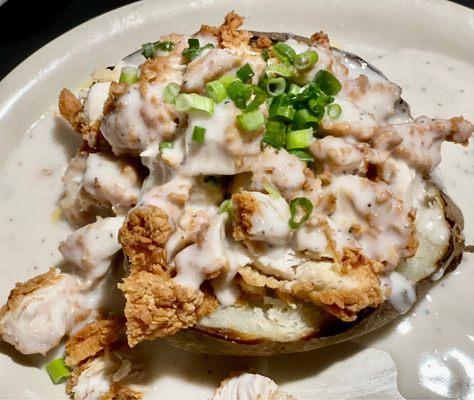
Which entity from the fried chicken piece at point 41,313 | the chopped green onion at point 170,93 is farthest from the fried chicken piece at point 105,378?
the chopped green onion at point 170,93

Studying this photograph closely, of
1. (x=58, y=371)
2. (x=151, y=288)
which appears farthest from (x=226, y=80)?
(x=58, y=371)

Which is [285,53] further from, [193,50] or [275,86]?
[193,50]

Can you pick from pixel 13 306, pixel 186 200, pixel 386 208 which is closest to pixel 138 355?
pixel 13 306

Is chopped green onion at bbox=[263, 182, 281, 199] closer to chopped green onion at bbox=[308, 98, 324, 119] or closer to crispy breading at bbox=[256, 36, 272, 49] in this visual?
chopped green onion at bbox=[308, 98, 324, 119]

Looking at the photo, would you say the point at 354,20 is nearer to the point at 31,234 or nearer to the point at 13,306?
the point at 31,234

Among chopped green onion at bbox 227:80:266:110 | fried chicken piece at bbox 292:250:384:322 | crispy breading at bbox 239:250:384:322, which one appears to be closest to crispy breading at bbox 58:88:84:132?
chopped green onion at bbox 227:80:266:110

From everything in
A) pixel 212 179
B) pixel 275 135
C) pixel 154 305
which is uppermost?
pixel 275 135

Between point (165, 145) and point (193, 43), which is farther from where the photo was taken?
point (193, 43)
